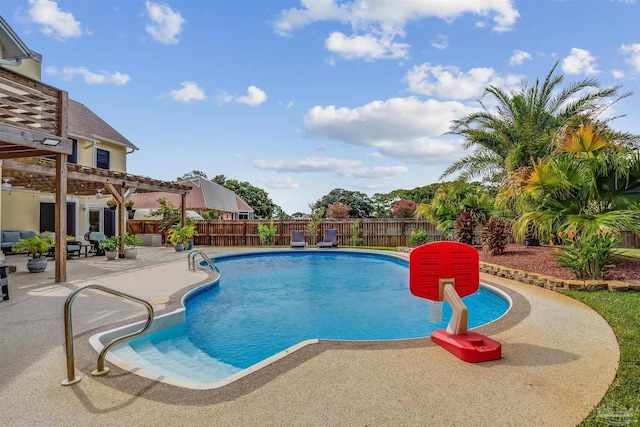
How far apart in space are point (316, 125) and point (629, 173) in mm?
14234

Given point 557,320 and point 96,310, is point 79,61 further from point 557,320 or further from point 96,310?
point 557,320

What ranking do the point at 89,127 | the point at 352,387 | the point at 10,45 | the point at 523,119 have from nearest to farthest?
the point at 352,387, the point at 10,45, the point at 523,119, the point at 89,127

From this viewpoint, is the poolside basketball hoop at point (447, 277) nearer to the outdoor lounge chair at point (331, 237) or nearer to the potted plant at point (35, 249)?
the potted plant at point (35, 249)

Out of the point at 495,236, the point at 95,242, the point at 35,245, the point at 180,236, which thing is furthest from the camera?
the point at 180,236

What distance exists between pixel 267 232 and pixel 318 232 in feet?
8.98

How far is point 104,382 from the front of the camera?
3408 millimetres

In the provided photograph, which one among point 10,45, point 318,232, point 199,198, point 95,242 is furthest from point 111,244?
point 199,198

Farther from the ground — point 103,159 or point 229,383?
point 103,159

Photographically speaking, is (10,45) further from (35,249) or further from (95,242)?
(95,242)

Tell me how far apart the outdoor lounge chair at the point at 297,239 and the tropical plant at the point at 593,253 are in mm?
12575

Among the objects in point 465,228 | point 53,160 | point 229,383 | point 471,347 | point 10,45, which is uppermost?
point 10,45

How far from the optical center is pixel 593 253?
7.59 metres

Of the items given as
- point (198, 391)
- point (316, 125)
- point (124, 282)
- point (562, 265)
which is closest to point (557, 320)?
point (562, 265)

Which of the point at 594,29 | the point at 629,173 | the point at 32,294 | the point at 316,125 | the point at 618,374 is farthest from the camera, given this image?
the point at 316,125
